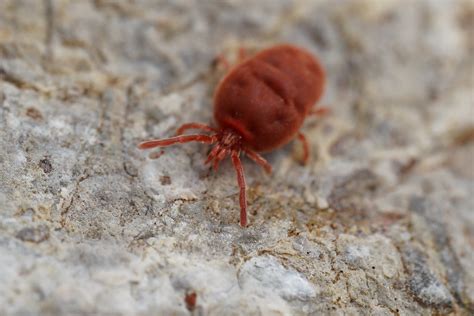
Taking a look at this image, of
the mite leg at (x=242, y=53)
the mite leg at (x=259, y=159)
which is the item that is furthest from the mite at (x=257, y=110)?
the mite leg at (x=242, y=53)

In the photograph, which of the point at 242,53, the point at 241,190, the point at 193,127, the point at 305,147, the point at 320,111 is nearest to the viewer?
the point at 241,190

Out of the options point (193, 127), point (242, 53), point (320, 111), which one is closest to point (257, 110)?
point (193, 127)

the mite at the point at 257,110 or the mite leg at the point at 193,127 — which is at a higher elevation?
the mite at the point at 257,110

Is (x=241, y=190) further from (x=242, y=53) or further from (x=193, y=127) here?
(x=242, y=53)

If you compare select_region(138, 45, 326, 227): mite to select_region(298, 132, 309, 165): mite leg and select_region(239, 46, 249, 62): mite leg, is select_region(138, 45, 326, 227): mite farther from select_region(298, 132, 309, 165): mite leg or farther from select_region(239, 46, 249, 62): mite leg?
select_region(239, 46, 249, 62): mite leg

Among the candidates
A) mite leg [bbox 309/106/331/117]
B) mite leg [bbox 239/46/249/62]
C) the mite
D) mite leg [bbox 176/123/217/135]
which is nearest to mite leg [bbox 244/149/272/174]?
the mite

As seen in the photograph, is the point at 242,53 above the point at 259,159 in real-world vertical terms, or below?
above

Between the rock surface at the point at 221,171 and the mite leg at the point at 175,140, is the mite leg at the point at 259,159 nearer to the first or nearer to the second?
the rock surface at the point at 221,171
